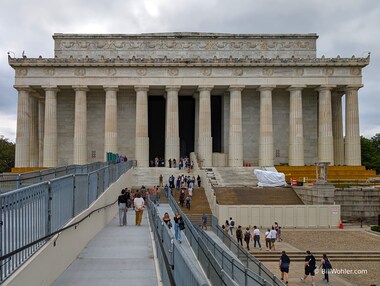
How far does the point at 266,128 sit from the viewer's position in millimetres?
61438

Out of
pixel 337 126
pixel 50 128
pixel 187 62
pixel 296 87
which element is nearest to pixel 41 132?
pixel 50 128

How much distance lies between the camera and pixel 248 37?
6569 centimetres

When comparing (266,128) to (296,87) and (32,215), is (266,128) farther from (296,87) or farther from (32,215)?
(32,215)

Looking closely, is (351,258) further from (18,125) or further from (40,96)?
(40,96)

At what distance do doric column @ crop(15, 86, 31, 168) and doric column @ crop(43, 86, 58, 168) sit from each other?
7.78 feet

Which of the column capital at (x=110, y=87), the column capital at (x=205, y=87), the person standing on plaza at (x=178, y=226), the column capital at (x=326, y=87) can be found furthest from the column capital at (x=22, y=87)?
the person standing on plaza at (x=178, y=226)

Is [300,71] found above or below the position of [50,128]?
above

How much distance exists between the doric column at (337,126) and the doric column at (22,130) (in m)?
42.0

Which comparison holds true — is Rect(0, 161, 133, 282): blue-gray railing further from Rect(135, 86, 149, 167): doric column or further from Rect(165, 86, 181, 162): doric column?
Rect(135, 86, 149, 167): doric column

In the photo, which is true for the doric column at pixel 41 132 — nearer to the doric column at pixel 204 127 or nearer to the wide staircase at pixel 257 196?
the doric column at pixel 204 127

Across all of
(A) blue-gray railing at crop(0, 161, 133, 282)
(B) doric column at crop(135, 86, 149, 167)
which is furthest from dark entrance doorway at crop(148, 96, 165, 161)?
(A) blue-gray railing at crop(0, 161, 133, 282)

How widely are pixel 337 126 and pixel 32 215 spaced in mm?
61167

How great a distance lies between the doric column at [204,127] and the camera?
60.5 m

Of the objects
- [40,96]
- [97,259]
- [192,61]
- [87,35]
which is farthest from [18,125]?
[97,259]
